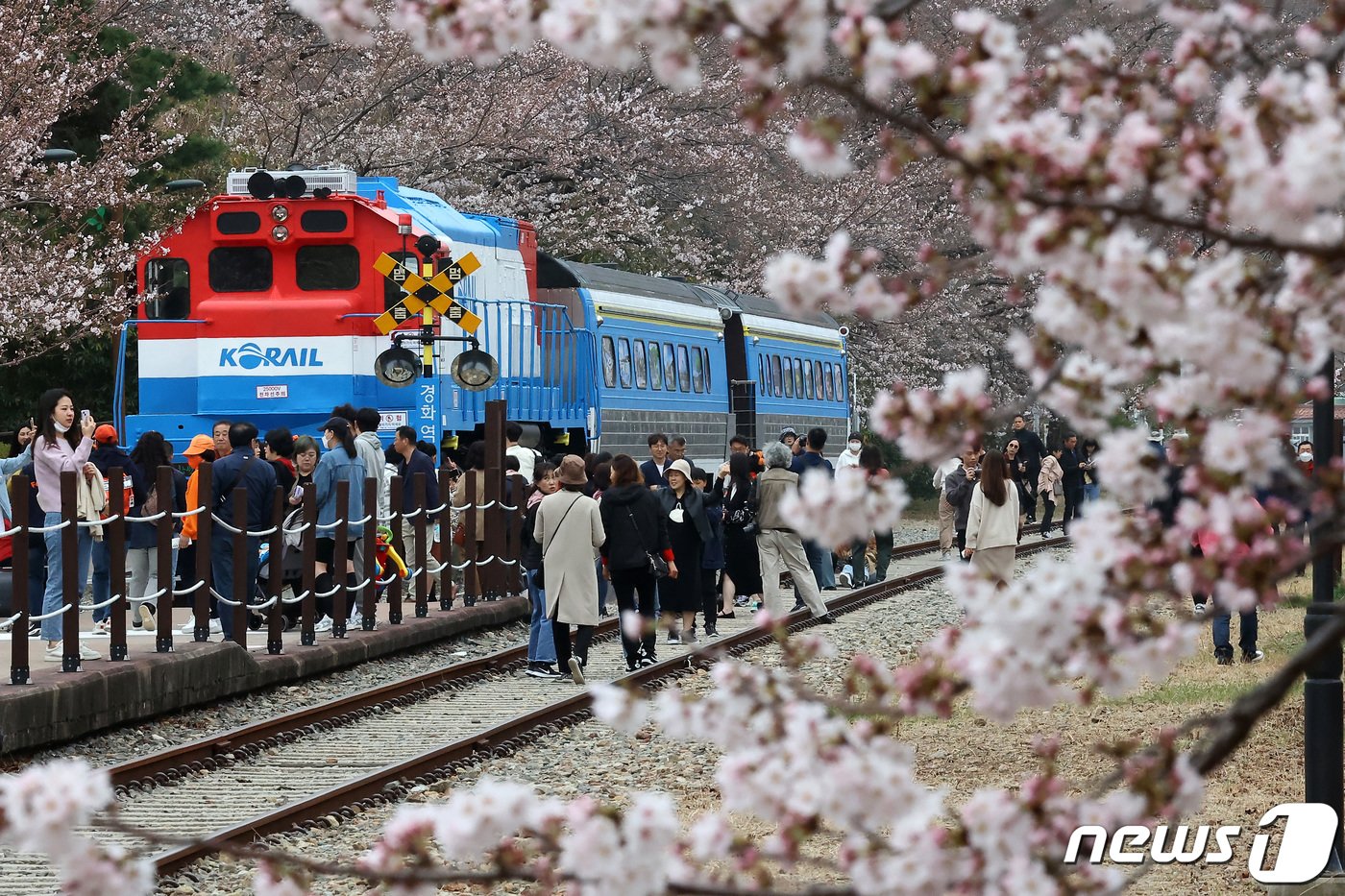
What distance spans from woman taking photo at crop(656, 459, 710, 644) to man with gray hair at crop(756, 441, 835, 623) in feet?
1.94

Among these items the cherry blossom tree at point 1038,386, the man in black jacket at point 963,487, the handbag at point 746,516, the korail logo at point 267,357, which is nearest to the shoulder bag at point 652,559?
the man in black jacket at point 963,487

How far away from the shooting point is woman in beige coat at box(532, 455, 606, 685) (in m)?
14.2

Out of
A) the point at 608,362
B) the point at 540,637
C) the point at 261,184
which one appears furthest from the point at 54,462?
the point at 608,362

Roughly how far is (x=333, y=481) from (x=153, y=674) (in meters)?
3.76

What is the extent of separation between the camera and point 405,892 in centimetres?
319

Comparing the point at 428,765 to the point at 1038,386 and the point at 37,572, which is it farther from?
the point at 1038,386

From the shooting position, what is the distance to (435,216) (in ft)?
67.9

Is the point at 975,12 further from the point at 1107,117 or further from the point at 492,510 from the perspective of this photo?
the point at 492,510

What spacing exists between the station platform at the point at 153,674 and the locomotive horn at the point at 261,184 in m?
4.56

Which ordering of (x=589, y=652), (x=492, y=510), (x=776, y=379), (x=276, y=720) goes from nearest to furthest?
(x=276, y=720) → (x=589, y=652) → (x=492, y=510) → (x=776, y=379)

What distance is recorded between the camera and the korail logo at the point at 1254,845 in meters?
7.46

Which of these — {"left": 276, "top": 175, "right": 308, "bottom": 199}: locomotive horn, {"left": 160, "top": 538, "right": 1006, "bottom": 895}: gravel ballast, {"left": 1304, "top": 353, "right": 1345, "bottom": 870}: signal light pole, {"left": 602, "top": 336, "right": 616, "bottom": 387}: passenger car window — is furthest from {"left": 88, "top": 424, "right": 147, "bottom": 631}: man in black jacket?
{"left": 602, "top": 336, "right": 616, "bottom": 387}: passenger car window

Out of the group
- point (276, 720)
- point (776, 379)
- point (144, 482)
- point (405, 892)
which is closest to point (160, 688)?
point (276, 720)

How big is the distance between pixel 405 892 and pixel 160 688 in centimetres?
1003
